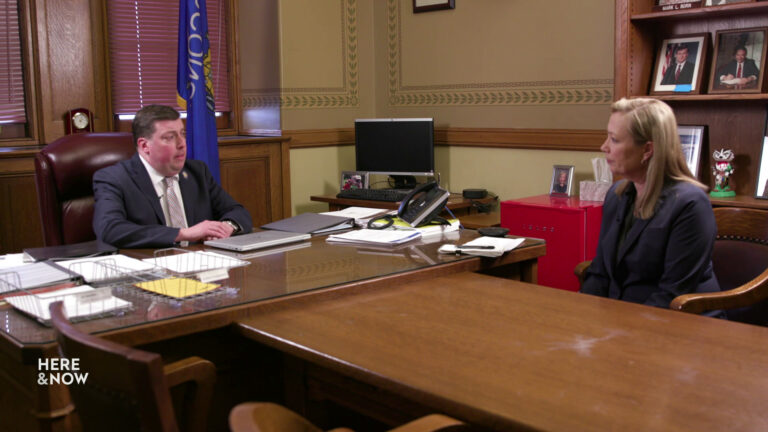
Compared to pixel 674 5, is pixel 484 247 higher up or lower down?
lower down

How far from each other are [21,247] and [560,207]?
2.84 metres

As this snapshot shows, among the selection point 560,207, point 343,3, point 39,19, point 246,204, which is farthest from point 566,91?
point 39,19

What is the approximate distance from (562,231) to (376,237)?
165cm

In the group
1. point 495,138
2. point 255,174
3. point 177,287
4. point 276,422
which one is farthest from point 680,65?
point 276,422

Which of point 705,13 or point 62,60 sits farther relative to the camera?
point 62,60

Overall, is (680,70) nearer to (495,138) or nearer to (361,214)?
(495,138)

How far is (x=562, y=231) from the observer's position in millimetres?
4047

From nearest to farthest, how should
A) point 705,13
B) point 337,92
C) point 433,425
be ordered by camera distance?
1. point 433,425
2. point 705,13
3. point 337,92

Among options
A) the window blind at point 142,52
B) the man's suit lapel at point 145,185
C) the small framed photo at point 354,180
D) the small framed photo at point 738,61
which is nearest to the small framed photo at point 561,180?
the small framed photo at point 738,61

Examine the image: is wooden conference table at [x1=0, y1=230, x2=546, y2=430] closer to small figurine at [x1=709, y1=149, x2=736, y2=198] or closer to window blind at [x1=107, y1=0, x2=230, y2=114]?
small figurine at [x1=709, y1=149, x2=736, y2=198]

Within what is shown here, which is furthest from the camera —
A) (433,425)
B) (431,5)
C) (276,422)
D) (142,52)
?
(431,5)

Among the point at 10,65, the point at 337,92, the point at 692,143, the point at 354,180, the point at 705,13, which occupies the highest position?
the point at 705,13

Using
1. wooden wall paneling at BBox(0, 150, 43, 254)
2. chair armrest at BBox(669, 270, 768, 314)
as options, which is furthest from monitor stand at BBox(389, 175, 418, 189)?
chair armrest at BBox(669, 270, 768, 314)

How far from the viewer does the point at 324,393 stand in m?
1.93
